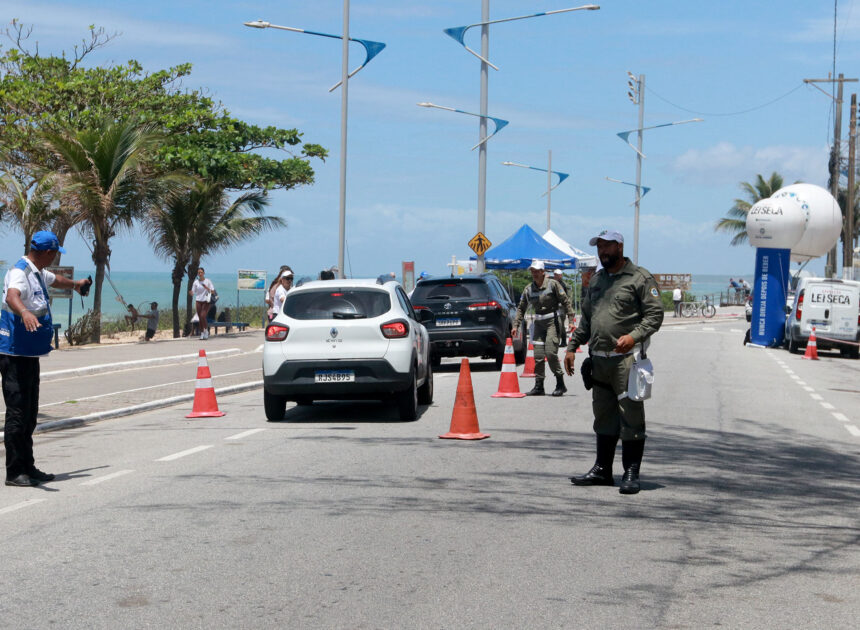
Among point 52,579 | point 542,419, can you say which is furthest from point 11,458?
point 542,419

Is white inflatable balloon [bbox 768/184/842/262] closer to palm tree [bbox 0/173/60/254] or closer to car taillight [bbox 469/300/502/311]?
car taillight [bbox 469/300/502/311]

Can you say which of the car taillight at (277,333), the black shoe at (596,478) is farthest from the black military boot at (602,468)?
the car taillight at (277,333)

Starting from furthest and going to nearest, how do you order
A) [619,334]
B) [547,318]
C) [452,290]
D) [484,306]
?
[452,290]
[484,306]
[547,318]
[619,334]

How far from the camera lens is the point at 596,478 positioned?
9.10 meters

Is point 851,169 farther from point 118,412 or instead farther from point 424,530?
point 424,530

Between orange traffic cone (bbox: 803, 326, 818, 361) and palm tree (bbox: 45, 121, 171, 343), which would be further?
orange traffic cone (bbox: 803, 326, 818, 361)

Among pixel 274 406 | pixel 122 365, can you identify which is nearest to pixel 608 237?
pixel 274 406

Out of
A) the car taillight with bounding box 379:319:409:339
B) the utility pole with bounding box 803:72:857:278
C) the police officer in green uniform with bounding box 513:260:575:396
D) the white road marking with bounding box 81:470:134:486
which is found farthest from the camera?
the utility pole with bounding box 803:72:857:278

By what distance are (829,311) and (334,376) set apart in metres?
20.4

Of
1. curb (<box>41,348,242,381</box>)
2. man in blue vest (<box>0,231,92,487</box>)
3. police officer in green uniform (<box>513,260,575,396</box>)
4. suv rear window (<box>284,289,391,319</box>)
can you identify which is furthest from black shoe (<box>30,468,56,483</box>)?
curb (<box>41,348,242,381</box>)

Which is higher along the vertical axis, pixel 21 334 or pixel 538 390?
pixel 21 334

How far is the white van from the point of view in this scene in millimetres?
30281

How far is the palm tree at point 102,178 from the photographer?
28.3 metres

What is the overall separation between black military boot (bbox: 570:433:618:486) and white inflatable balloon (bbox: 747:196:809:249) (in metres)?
26.2
